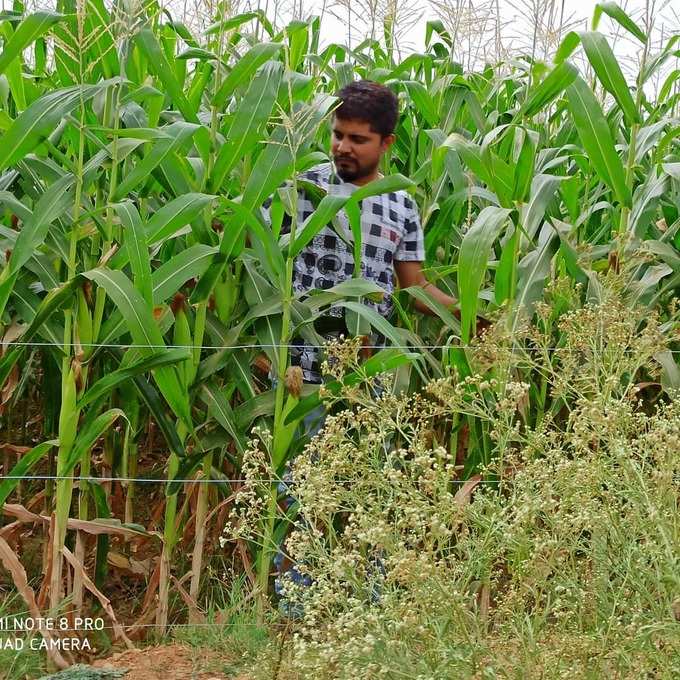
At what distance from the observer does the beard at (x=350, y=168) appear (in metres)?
3.38

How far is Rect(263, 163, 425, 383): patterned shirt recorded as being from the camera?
3.44 meters

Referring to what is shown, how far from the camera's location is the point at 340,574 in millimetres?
2039

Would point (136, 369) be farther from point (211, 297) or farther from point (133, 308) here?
point (211, 297)

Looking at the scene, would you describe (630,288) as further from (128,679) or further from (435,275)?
(128,679)

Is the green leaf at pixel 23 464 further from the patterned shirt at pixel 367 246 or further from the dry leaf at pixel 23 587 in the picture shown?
the patterned shirt at pixel 367 246

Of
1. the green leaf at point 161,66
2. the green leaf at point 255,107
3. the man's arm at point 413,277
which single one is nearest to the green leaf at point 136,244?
the green leaf at point 255,107

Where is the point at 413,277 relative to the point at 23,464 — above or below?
above

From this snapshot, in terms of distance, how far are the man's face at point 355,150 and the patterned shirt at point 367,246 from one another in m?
0.04

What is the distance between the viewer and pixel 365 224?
11.3 feet

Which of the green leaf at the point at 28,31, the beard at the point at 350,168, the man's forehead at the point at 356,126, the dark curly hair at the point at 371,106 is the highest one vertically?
the green leaf at the point at 28,31

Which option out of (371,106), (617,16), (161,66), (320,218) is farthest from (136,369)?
(617,16)

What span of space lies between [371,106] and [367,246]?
44 cm

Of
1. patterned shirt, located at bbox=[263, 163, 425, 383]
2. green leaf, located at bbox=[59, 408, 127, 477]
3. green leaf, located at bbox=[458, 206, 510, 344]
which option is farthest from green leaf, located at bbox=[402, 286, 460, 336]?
green leaf, located at bbox=[59, 408, 127, 477]

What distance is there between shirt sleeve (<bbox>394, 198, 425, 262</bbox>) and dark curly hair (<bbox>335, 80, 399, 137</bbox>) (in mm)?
284
